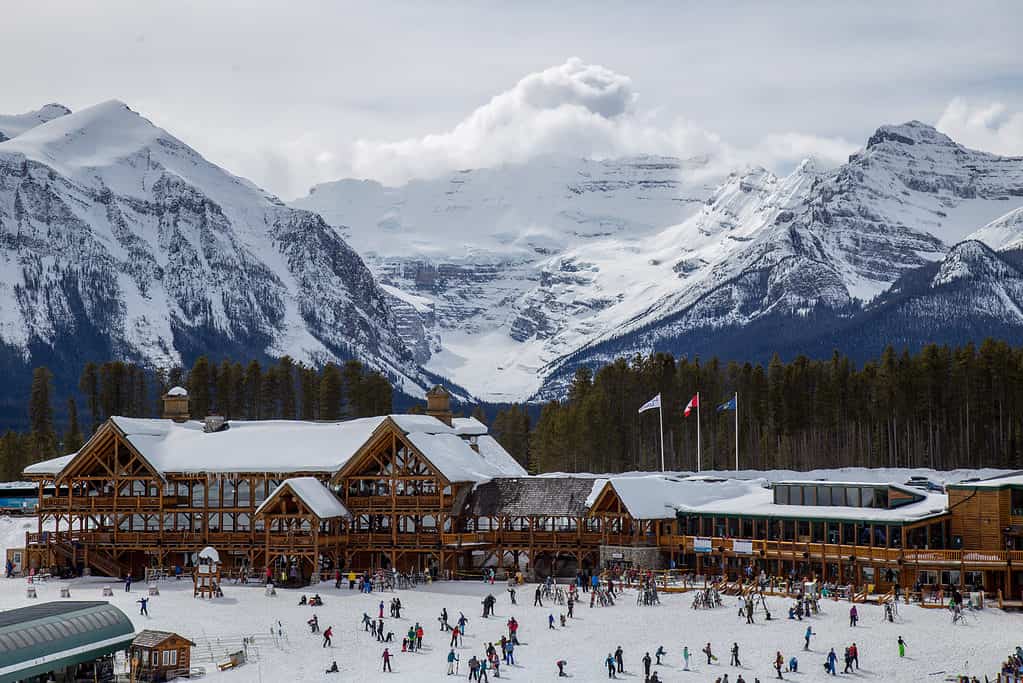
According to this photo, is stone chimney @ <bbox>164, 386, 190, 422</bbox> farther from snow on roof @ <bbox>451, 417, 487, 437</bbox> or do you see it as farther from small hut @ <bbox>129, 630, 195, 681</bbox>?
small hut @ <bbox>129, 630, 195, 681</bbox>

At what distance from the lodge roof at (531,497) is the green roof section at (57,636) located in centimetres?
3278

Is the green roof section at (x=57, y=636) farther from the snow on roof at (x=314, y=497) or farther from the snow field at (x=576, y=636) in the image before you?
the snow on roof at (x=314, y=497)

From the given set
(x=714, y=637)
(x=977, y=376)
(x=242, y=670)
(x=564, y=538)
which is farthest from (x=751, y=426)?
(x=242, y=670)

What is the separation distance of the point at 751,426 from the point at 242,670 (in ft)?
279

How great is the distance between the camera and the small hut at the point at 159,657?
6569 centimetres

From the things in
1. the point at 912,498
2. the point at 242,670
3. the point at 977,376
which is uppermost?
the point at 977,376

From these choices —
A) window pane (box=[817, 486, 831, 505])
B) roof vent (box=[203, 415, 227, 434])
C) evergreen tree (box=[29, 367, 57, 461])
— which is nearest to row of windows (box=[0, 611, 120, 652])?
roof vent (box=[203, 415, 227, 434])

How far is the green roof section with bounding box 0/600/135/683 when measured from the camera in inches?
2366

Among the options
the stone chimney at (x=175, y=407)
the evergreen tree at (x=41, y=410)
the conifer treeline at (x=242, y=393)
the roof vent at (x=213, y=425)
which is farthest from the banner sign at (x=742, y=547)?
the evergreen tree at (x=41, y=410)

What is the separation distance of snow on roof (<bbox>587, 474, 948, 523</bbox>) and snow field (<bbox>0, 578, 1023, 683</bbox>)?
26.4 ft

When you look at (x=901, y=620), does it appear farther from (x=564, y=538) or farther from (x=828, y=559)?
(x=564, y=538)

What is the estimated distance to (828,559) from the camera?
276 ft

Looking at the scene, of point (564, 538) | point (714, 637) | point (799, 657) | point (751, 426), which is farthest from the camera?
point (751, 426)

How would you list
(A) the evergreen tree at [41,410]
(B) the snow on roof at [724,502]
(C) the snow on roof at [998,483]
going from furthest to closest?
(A) the evergreen tree at [41,410] → (B) the snow on roof at [724,502] → (C) the snow on roof at [998,483]
